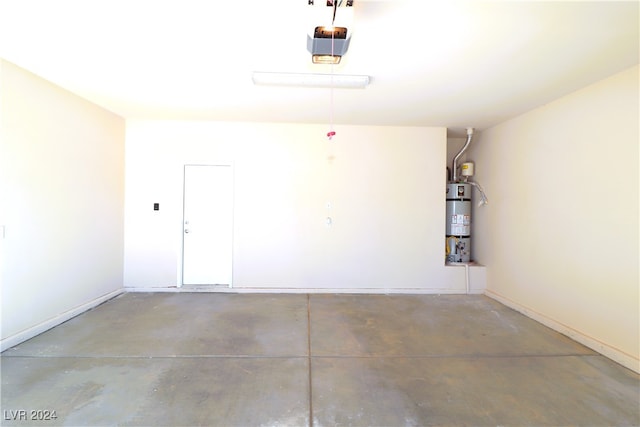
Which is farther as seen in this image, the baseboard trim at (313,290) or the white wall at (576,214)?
the baseboard trim at (313,290)

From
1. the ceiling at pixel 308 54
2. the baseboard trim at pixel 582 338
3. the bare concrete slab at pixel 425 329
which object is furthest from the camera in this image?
the bare concrete slab at pixel 425 329

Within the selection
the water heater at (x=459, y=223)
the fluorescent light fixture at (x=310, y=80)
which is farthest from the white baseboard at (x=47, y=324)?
the water heater at (x=459, y=223)

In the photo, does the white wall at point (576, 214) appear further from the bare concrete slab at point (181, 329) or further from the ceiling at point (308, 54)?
the bare concrete slab at point (181, 329)

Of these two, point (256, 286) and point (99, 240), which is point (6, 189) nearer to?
point (99, 240)

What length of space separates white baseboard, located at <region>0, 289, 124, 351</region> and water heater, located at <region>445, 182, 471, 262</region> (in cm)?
509

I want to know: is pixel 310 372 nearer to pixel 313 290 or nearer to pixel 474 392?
pixel 474 392

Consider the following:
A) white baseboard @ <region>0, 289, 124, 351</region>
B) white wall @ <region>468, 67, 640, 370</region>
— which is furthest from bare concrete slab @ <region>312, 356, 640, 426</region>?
white baseboard @ <region>0, 289, 124, 351</region>

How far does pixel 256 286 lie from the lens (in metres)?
4.32

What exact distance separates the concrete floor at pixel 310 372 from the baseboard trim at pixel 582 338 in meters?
0.07

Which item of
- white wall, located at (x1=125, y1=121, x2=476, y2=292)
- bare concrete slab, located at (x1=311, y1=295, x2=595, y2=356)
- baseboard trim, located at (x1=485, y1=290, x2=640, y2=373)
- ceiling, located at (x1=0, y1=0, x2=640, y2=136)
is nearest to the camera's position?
ceiling, located at (x1=0, y1=0, x2=640, y2=136)

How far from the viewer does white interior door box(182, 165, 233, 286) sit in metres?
4.30

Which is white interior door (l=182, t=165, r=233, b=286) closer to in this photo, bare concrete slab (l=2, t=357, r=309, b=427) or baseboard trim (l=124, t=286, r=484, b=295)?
baseboard trim (l=124, t=286, r=484, b=295)

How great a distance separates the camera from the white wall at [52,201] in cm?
257

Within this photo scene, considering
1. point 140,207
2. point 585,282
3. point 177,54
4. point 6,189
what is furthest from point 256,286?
point 585,282
